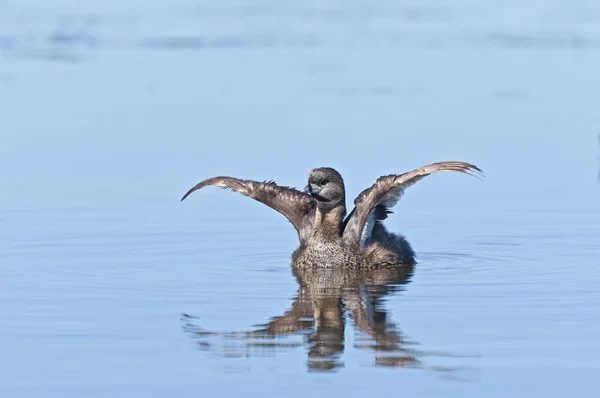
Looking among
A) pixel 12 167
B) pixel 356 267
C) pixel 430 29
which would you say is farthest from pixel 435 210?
pixel 430 29

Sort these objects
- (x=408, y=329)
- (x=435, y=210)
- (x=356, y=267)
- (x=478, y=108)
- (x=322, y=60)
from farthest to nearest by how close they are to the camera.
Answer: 1. (x=322, y=60)
2. (x=478, y=108)
3. (x=435, y=210)
4. (x=356, y=267)
5. (x=408, y=329)

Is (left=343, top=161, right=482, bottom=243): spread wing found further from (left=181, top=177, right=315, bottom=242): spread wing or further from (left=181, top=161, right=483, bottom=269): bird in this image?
(left=181, top=177, right=315, bottom=242): spread wing

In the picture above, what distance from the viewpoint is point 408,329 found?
29.5ft

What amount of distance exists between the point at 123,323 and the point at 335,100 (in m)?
12.0

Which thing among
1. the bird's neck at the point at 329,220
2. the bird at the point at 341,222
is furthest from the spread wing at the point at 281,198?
the bird's neck at the point at 329,220

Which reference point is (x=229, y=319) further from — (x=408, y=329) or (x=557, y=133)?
(x=557, y=133)

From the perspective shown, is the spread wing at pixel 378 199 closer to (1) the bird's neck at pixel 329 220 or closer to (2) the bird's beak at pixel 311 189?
(1) the bird's neck at pixel 329 220

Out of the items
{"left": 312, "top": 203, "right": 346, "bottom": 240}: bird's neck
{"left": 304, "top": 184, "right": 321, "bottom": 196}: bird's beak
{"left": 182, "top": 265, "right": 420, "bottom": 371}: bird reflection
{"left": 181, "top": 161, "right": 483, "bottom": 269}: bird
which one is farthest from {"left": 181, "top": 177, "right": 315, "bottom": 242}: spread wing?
{"left": 182, "top": 265, "right": 420, "bottom": 371}: bird reflection

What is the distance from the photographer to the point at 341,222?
12438 mm

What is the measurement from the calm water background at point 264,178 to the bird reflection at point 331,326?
0.23ft

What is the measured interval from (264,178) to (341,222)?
9.47 feet

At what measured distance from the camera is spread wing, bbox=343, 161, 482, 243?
1149cm

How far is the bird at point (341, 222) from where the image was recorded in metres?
12.0

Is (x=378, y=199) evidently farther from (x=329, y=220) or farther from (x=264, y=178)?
(x=264, y=178)
